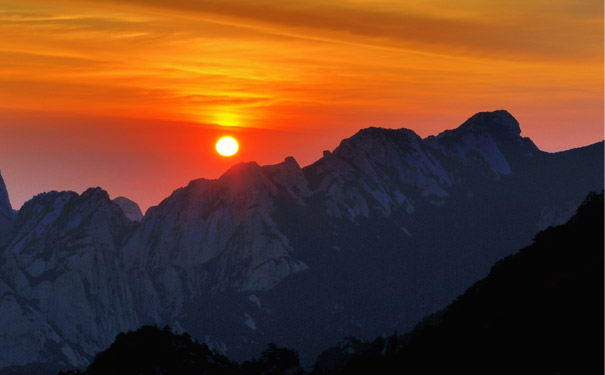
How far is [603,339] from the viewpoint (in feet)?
607

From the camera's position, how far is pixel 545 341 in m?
196

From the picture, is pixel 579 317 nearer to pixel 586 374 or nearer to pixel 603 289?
pixel 603 289

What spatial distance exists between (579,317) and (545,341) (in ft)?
16.7

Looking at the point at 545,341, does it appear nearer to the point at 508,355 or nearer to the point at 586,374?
the point at 508,355

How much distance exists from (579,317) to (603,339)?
10.3m

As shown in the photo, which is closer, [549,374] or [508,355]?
[549,374]

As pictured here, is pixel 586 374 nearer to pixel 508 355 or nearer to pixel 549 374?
pixel 549 374

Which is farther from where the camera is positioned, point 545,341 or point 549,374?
point 545,341

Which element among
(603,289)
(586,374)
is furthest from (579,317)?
(586,374)

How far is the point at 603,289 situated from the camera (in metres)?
197

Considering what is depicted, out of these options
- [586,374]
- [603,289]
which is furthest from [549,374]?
[603,289]

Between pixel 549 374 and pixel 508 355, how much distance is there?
15146mm

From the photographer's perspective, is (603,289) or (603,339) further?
(603,289)

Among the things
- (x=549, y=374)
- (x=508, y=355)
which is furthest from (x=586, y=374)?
(x=508, y=355)
